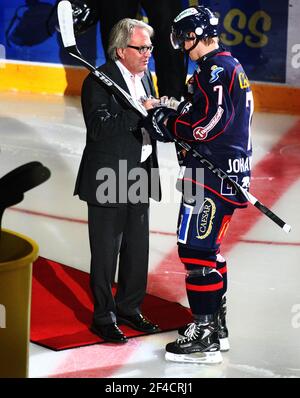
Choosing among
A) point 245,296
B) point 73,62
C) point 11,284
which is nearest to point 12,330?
point 11,284

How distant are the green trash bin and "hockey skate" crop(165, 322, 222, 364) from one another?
1.13 meters

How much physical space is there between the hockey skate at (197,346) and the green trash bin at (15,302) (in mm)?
1129

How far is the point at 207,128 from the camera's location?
16.7 feet

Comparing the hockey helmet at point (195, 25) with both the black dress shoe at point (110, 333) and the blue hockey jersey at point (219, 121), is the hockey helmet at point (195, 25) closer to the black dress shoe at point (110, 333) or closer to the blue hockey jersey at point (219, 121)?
the blue hockey jersey at point (219, 121)

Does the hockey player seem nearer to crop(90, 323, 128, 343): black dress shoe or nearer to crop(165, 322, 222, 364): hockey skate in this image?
crop(165, 322, 222, 364): hockey skate

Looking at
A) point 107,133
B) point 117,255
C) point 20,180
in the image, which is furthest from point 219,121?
point 20,180

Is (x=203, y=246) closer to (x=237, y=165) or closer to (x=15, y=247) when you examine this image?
(x=237, y=165)

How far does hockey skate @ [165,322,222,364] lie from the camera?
17.4 ft

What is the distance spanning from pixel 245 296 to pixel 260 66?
4343mm

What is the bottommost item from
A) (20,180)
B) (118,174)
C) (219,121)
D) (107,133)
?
(118,174)

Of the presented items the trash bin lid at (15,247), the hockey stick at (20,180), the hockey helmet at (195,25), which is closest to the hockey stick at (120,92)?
the hockey helmet at (195,25)

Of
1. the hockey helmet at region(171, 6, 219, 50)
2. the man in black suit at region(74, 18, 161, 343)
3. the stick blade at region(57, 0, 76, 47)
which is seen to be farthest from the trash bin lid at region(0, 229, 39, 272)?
the stick blade at region(57, 0, 76, 47)

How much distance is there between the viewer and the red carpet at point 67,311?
217 inches

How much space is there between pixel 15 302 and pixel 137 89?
62.2 inches
